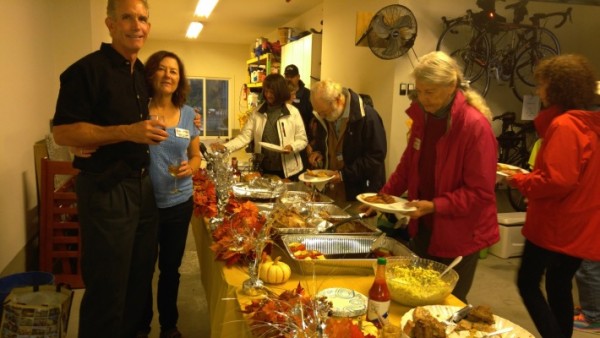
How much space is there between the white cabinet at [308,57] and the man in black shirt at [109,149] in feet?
12.8

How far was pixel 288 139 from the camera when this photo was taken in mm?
3299

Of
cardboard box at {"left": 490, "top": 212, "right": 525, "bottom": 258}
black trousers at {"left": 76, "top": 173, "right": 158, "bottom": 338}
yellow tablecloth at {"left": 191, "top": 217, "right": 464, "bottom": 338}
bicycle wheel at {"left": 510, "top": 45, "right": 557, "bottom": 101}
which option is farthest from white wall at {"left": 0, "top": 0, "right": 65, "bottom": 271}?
bicycle wheel at {"left": 510, "top": 45, "right": 557, "bottom": 101}

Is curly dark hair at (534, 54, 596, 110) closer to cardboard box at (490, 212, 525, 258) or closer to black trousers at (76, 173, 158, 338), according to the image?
black trousers at (76, 173, 158, 338)

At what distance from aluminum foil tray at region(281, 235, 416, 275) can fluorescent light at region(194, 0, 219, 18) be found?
493 centimetres

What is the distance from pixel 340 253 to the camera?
165 centimetres

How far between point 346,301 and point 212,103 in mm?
10269

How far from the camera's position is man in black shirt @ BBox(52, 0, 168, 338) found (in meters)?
1.53

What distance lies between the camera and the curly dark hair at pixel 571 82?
2.07 metres

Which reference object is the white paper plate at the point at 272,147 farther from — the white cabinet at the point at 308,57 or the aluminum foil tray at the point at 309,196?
the white cabinet at the point at 308,57

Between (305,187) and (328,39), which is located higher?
(328,39)

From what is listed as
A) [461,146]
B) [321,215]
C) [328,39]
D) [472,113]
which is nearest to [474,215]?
[461,146]

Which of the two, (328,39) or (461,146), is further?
(328,39)

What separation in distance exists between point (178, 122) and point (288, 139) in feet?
4.35

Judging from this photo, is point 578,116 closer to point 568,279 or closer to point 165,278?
point 568,279
